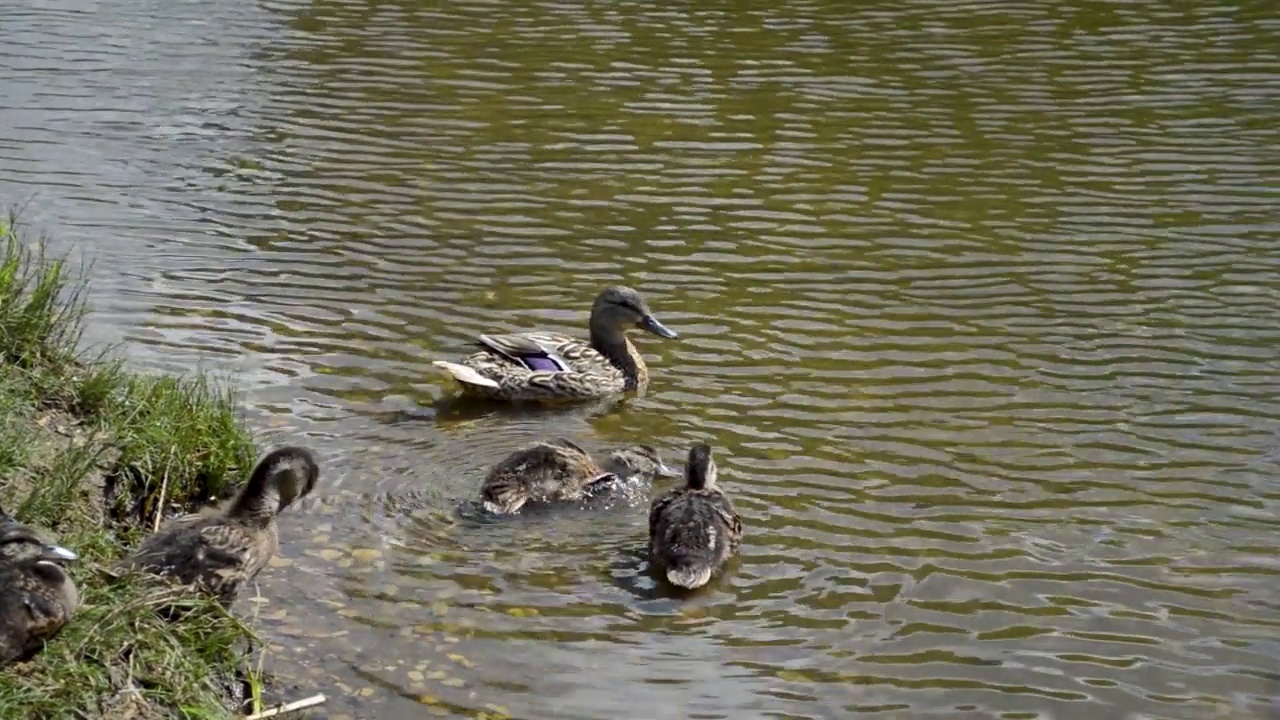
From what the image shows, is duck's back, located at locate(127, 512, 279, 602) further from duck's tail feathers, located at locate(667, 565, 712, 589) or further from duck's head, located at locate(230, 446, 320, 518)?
duck's tail feathers, located at locate(667, 565, 712, 589)

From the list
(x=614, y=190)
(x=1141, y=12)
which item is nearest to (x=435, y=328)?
(x=614, y=190)

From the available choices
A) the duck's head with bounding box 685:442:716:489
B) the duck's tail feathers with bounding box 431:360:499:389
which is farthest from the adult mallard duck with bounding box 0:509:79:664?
the duck's tail feathers with bounding box 431:360:499:389

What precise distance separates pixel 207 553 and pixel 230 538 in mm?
132

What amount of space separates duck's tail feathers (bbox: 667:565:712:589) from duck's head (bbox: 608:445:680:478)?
1174mm

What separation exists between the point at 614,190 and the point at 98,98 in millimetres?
4457

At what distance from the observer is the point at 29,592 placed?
17.0ft

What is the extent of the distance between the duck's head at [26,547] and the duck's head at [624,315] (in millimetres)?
4745

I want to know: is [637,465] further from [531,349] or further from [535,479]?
[531,349]

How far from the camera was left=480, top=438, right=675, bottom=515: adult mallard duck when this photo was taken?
7770 mm

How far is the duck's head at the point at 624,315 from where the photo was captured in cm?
975

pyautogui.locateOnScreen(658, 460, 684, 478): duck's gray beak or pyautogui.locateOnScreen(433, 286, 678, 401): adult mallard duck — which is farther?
pyautogui.locateOnScreen(433, 286, 678, 401): adult mallard duck

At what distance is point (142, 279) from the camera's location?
1038 centimetres

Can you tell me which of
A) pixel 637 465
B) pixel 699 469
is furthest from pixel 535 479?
pixel 699 469

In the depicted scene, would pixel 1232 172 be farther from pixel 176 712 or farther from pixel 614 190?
pixel 176 712
